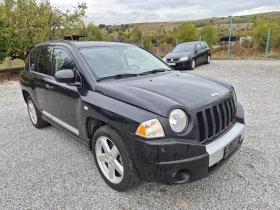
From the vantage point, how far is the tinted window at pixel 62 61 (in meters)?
3.03

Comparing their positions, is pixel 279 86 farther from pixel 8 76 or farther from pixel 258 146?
pixel 8 76

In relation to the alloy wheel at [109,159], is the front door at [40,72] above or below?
above

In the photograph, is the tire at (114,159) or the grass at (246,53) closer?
the tire at (114,159)

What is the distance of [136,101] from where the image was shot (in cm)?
218

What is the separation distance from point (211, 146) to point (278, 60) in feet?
46.1

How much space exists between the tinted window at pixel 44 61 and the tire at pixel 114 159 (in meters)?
1.82

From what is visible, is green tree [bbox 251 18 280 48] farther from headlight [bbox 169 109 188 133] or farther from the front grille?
headlight [bbox 169 109 188 133]

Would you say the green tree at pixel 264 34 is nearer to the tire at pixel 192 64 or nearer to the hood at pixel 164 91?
the tire at pixel 192 64

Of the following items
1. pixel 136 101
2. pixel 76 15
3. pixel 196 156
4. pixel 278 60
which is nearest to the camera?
pixel 196 156

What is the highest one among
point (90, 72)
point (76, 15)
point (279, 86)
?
point (76, 15)

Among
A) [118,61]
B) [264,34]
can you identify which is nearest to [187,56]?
[264,34]

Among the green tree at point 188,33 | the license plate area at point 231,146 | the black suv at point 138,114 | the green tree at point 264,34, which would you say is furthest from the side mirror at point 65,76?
the green tree at point 188,33

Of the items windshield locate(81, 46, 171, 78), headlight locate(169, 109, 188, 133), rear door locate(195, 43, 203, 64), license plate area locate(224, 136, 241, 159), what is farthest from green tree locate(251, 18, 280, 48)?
headlight locate(169, 109, 188, 133)

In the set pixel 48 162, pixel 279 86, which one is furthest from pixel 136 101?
pixel 279 86
